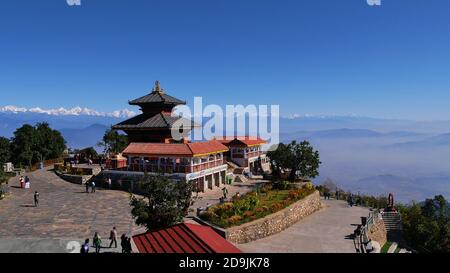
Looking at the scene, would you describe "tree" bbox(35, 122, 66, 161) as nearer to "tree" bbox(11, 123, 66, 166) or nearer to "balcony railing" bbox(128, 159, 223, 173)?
"tree" bbox(11, 123, 66, 166)

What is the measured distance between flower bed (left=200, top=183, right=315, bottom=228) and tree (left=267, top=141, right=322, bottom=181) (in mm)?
8353

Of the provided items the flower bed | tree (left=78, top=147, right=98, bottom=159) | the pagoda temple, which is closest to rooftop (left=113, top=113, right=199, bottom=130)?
the pagoda temple

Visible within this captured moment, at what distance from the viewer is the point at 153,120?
4422 cm

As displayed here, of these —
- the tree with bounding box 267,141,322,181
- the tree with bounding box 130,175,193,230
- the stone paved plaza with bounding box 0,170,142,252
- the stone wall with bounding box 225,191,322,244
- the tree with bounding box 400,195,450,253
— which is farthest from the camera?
the tree with bounding box 267,141,322,181

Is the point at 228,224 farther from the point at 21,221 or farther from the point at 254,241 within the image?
the point at 21,221

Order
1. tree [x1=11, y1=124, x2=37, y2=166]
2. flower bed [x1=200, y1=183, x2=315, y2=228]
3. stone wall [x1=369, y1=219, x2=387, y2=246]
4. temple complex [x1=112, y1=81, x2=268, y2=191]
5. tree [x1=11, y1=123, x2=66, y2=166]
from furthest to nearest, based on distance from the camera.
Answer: tree [x1=11, y1=123, x2=66, y2=166] < tree [x1=11, y1=124, x2=37, y2=166] < temple complex [x1=112, y1=81, x2=268, y2=191] < stone wall [x1=369, y1=219, x2=387, y2=246] < flower bed [x1=200, y1=183, x2=315, y2=228]

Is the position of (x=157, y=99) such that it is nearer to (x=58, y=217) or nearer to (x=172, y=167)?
(x=172, y=167)

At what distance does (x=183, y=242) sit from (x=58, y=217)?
17.8m

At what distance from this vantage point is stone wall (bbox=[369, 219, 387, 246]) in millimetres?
30225

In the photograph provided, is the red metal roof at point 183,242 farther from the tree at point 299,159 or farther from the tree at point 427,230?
the tree at point 299,159
